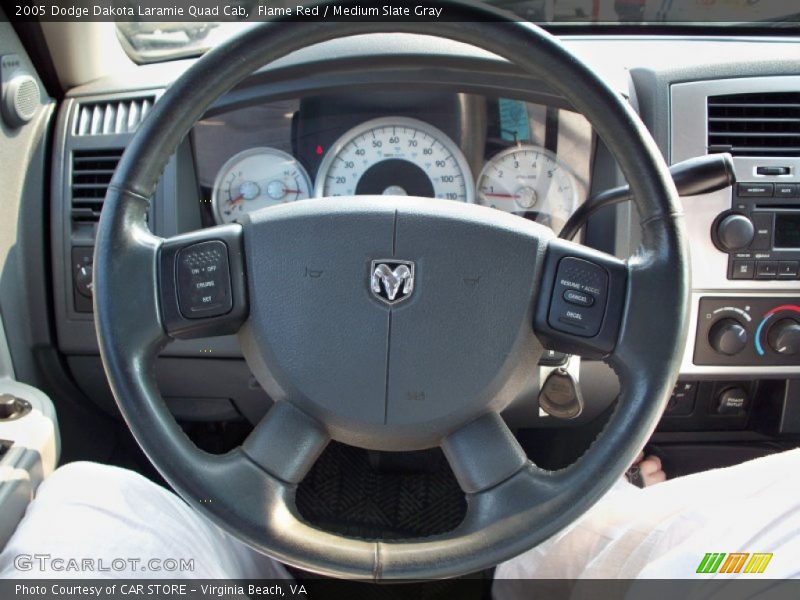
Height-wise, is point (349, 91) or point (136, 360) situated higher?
point (349, 91)

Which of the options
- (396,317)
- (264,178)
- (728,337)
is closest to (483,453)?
(396,317)

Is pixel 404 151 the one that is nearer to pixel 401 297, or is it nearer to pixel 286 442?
pixel 401 297

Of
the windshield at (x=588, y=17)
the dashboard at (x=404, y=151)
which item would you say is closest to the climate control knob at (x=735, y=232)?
the dashboard at (x=404, y=151)

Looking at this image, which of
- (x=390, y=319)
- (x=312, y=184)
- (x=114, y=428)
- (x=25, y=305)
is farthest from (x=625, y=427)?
(x=114, y=428)

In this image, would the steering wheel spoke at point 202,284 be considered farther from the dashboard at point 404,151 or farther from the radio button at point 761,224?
the radio button at point 761,224

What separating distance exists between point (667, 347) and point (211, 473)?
472mm

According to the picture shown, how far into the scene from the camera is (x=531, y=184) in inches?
58.6

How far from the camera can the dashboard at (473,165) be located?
4.58ft

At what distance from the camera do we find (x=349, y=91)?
1449 millimetres

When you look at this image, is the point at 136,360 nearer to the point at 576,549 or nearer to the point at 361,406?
the point at 361,406

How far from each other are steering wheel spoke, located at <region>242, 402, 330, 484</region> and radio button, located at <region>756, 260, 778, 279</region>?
881 mm

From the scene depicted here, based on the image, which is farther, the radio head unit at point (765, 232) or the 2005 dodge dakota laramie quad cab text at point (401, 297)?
the radio head unit at point (765, 232)

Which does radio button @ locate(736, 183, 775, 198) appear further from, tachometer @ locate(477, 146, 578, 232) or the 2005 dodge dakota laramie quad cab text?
tachometer @ locate(477, 146, 578, 232)

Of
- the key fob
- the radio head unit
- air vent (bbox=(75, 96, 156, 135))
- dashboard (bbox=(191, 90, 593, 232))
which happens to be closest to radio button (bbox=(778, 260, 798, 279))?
the radio head unit
